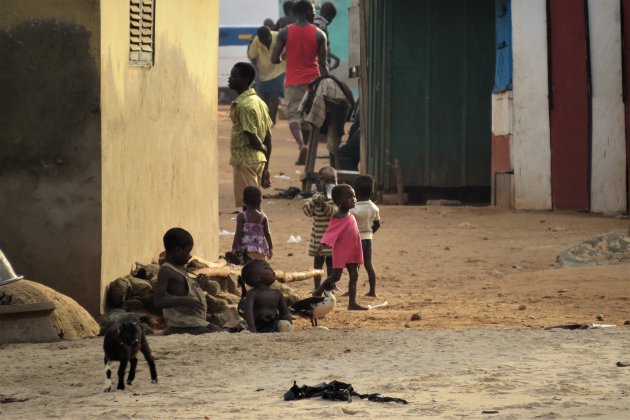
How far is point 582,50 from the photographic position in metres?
14.4

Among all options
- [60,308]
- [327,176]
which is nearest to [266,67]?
[327,176]

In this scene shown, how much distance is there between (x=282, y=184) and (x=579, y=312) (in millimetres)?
10908

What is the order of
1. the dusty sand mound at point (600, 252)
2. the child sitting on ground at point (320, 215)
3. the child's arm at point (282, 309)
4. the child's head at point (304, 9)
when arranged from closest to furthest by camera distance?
the child's arm at point (282, 309) → the child sitting on ground at point (320, 215) → the dusty sand mound at point (600, 252) → the child's head at point (304, 9)

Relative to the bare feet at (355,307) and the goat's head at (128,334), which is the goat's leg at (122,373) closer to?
the goat's head at (128,334)

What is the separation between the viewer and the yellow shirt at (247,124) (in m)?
11.2

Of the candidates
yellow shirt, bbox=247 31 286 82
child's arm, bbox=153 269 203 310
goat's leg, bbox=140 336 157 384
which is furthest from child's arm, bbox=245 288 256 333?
yellow shirt, bbox=247 31 286 82

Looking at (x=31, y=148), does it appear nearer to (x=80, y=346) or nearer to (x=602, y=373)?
(x=80, y=346)

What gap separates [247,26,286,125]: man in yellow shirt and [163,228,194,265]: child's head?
15656 millimetres

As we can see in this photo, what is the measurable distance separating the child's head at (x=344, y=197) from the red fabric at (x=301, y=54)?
843 cm

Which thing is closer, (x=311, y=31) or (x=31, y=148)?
(x=31, y=148)

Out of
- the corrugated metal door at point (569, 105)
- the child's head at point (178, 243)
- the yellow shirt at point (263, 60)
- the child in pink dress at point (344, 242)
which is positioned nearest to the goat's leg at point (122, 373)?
the child's head at point (178, 243)

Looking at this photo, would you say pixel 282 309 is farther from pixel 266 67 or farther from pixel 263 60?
pixel 263 60

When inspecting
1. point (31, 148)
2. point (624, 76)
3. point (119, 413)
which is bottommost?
point (119, 413)

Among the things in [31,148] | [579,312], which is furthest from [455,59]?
[31,148]
